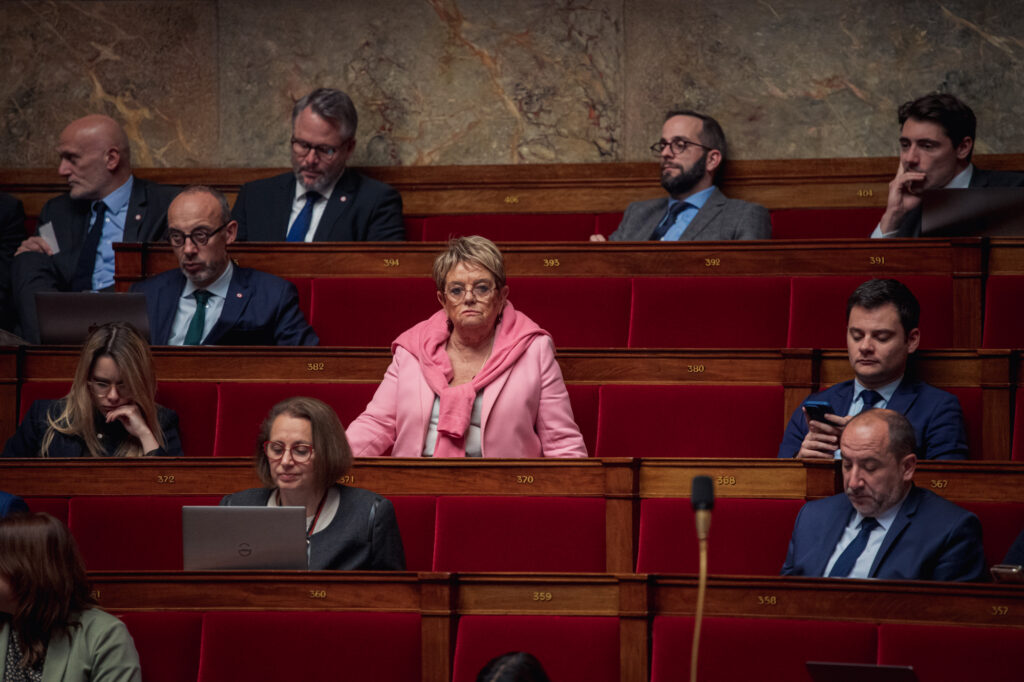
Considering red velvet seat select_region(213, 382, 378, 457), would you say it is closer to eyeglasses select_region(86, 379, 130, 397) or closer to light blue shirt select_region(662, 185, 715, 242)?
eyeglasses select_region(86, 379, 130, 397)

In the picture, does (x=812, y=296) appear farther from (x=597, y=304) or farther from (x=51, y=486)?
(x=51, y=486)

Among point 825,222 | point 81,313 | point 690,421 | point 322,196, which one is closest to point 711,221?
point 825,222

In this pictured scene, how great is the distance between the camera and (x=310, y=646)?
1132mm

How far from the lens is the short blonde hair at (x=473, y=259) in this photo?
1485 millimetres

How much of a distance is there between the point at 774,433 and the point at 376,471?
422 mm

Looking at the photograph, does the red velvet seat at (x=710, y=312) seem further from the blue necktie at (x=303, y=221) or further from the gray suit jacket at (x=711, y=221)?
the blue necktie at (x=303, y=221)

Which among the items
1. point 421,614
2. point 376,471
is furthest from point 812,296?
point 421,614

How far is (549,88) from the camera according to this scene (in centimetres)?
219

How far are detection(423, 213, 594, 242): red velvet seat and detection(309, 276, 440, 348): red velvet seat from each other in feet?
1.07

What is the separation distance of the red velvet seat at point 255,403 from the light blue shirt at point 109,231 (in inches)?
17.5

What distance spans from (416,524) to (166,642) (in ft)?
Result: 0.91

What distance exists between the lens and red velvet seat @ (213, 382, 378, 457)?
1558 millimetres

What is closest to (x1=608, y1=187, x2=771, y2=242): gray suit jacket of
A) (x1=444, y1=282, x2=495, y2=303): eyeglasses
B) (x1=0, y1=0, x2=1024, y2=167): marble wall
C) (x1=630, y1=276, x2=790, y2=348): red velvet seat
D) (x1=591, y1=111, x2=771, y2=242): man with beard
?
(x1=591, y1=111, x2=771, y2=242): man with beard

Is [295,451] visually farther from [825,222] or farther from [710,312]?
[825,222]
